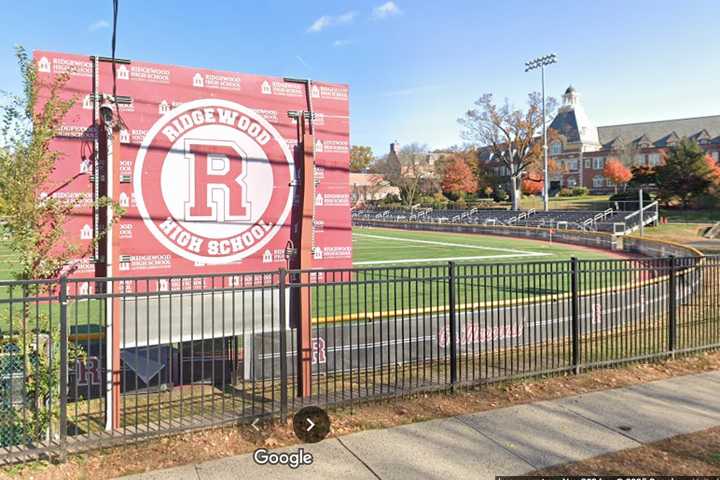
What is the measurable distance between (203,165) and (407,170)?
289 ft

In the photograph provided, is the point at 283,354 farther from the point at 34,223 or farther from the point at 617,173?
the point at 617,173

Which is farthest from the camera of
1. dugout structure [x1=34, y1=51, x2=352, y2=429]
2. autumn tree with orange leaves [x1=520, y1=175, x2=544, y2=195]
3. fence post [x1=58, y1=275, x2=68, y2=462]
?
autumn tree with orange leaves [x1=520, y1=175, x2=544, y2=195]

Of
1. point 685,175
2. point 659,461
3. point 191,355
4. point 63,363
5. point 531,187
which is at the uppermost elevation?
point 531,187

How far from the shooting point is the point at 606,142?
106 meters

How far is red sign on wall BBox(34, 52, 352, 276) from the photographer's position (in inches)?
232

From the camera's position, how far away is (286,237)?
707 cm

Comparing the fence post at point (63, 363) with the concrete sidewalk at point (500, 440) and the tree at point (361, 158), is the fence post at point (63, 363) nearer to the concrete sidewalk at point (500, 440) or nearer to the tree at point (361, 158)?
the concrete sidewalk at point (500, 440)

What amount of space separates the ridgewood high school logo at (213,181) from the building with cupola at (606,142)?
85.6 metres

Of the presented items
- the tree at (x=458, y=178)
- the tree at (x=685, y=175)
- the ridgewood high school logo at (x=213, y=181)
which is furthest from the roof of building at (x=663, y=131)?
the ridgewood high school logo at (x=213, y=181)

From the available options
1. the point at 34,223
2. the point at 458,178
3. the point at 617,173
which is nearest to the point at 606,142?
the point at 617,173

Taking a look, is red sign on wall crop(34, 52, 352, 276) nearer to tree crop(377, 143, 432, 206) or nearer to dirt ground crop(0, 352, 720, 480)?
dirt ground crop(0, 352, 720, 480)

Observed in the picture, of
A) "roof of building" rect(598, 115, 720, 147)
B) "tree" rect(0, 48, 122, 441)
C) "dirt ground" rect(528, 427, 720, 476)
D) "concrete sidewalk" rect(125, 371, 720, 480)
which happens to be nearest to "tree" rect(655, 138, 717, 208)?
"roof of building" rect(598, 115, 720, 147)

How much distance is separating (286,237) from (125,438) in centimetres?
312

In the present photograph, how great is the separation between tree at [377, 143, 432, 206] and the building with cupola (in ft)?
74.0
